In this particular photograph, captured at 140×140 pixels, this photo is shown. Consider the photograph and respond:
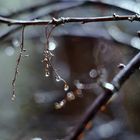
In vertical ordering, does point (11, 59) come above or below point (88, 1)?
above

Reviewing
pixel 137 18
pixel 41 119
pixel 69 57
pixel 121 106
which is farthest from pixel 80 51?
pixel 137 18

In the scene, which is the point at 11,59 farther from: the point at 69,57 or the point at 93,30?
the point at 93,30

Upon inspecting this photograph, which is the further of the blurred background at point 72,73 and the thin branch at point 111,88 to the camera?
the blurred background at point 72,73

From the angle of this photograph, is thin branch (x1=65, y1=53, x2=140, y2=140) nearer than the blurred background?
Yes

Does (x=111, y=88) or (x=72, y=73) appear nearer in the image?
(x=111, y=88)

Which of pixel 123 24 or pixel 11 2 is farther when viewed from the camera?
pixel 11 2

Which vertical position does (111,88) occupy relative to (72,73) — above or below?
below

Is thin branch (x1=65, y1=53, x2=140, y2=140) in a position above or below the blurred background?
below

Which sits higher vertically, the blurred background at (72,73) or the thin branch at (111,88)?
the blurred background at (72,73)
